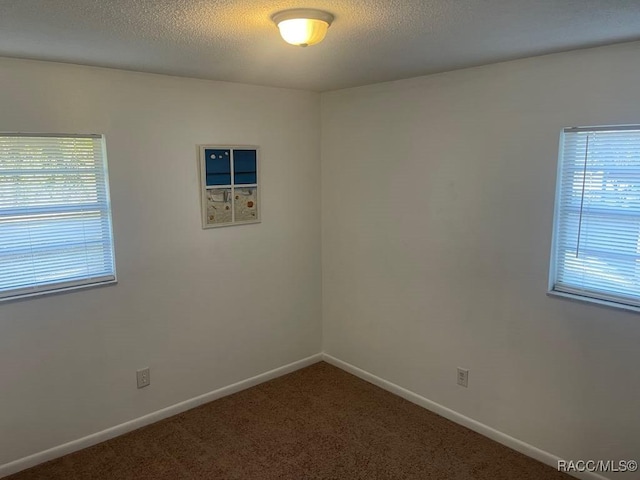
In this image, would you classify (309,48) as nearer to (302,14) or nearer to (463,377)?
(302,14)

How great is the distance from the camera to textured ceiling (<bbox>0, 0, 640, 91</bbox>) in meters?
1.63

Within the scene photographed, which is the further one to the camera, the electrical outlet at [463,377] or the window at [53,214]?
the electrical outlet at [463,377]

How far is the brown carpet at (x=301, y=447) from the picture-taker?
2.67 meters

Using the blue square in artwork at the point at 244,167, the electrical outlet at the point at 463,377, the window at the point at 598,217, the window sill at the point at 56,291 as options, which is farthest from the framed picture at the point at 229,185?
the window at the point at 598,217

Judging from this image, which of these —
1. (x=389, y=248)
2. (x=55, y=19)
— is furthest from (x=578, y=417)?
(x=55, y=19)

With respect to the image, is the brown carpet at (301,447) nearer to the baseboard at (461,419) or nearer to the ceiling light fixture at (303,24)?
the baseboard at (461,419)

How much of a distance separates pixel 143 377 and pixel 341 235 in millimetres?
1854

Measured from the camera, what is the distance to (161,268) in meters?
3.12

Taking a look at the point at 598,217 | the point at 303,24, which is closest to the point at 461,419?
the point at 598,217

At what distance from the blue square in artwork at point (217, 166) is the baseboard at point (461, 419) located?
1.89 meters

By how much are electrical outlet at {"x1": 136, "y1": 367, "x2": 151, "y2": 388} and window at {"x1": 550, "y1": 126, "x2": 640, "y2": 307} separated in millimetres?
2675

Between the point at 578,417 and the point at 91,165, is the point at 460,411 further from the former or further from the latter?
the point at 91,165

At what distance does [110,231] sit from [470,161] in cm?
233

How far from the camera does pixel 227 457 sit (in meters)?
2.82
